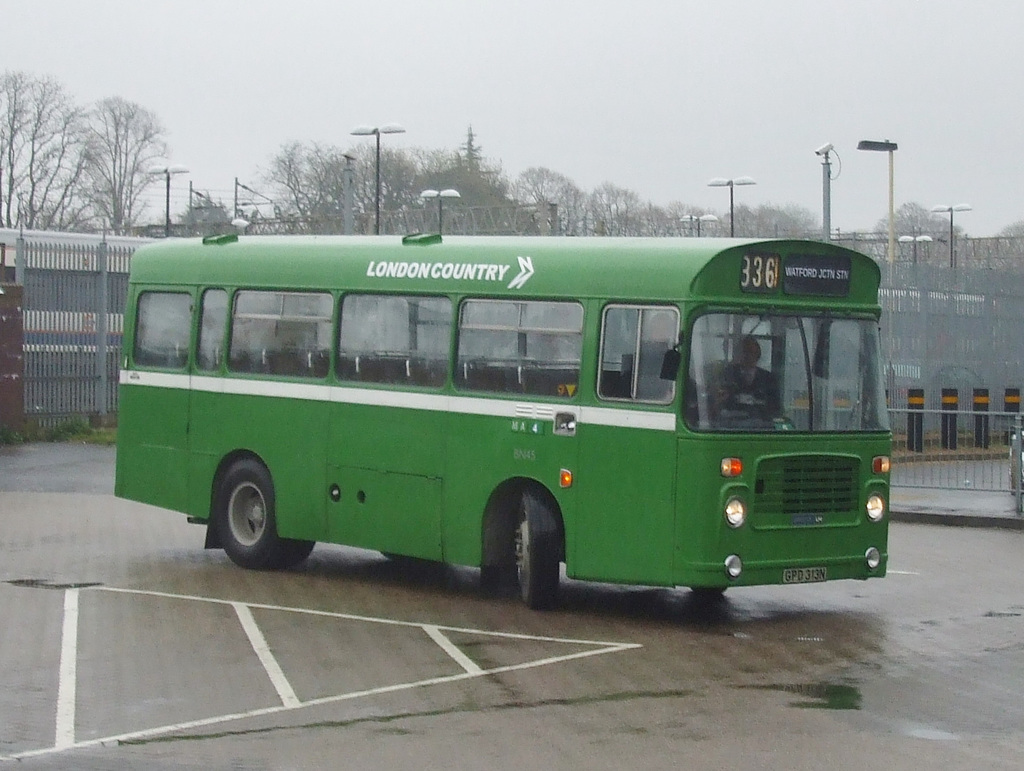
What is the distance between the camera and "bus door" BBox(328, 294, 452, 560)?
1426 cm

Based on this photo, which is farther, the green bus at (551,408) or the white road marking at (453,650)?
the green bus at (551,408)

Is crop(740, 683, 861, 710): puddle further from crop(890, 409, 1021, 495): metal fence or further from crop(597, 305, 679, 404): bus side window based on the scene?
crop(890, 409, 1021, 495): metal fence

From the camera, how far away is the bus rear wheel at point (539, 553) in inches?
519

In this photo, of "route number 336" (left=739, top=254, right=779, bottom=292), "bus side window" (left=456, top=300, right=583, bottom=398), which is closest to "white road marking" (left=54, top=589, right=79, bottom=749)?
"bus side window" (left=456, top=300, right=583, bottom=398)

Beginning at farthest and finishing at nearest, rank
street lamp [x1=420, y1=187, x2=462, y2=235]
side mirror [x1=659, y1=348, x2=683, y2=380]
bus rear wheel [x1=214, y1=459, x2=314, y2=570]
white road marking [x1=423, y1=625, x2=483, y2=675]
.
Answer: street lamp [x1=420, y1=187, x2=462, y2=235], bus rear wheel [x1=214, y1=459, x2=314, y2=570], side mirror [x1=659, y1=348, x2=683, y2=380], white road marking [x1=423, y1=625, x2=483, y2=675]

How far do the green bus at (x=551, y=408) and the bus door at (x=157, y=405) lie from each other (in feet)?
1.01

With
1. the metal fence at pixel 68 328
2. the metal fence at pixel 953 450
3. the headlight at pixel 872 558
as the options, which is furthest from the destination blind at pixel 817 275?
the metal fence at pixel 68 328

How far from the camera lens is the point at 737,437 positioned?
1245cm

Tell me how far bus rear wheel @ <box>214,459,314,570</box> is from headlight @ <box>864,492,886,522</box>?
219 inches

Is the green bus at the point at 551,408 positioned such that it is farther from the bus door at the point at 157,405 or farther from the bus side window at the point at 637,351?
the bus door at the point at 157,405

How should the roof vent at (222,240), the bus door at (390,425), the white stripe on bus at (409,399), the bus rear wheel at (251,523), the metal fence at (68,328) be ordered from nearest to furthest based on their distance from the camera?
1. the white stripe on bus at (409,399)
2. the bus door at (390,425)
3. the bus rear wheel at (251,523)
4. the roof vent at (222,240)
5. the metal fence at (68,328)

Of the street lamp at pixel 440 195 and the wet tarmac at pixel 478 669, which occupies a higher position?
the street lamp at pixel 440 195

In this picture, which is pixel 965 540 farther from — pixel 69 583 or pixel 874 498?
pixel 69 583

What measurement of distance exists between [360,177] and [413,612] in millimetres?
68411
